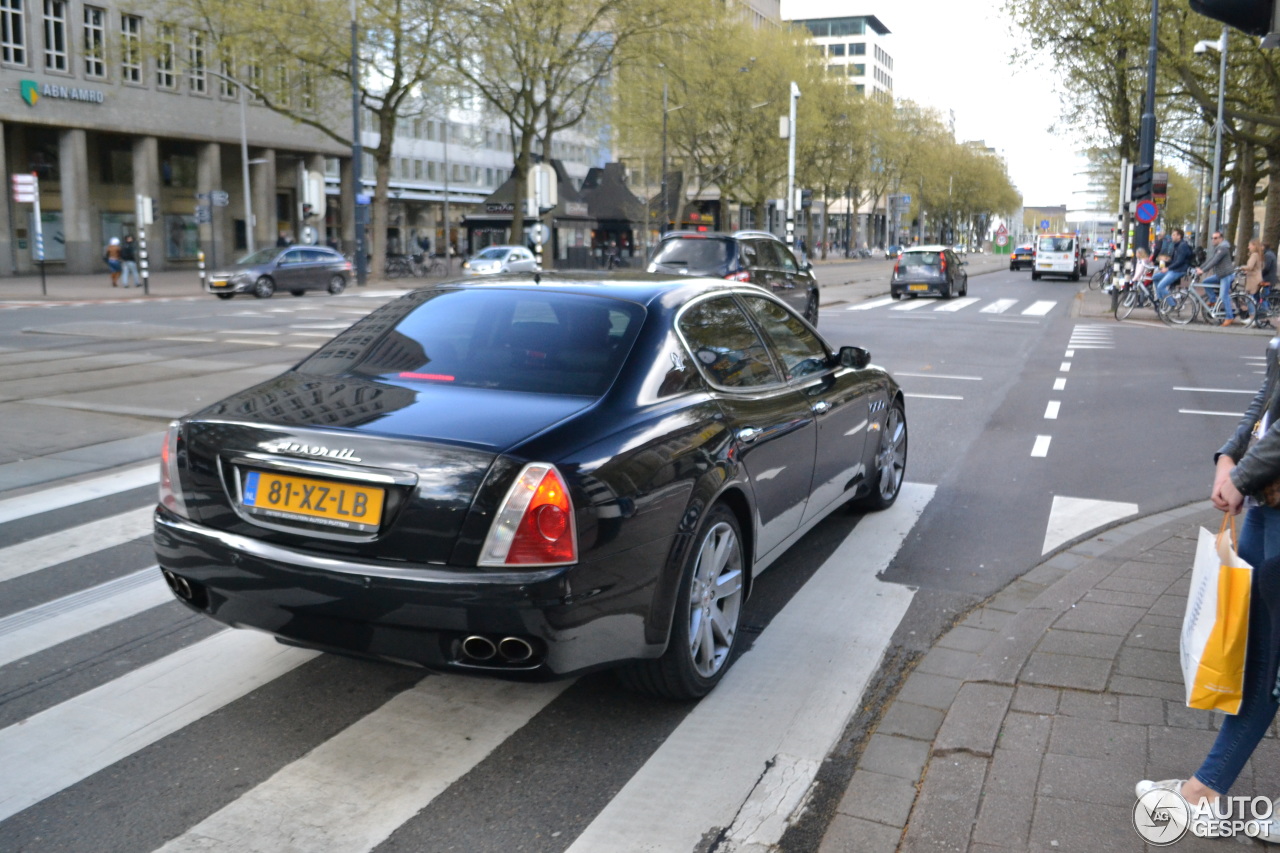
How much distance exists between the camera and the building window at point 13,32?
138 ft

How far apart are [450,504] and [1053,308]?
29.2m

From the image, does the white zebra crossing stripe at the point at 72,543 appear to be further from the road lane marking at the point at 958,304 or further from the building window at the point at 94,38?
the building window at the point at 94,38

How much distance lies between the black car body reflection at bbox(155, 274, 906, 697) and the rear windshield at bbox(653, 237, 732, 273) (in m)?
13.0

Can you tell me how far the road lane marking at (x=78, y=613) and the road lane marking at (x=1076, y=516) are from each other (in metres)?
4.46

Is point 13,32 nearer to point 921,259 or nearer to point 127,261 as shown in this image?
point 127,261

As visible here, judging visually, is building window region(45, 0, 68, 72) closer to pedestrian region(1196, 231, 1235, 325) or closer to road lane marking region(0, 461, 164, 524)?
pedestrian region(1196, 231, 1235, 325)

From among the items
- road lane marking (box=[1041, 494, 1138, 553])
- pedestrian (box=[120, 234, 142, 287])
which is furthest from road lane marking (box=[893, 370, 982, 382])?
pedestrian (box=[120, 234, 142, 287])

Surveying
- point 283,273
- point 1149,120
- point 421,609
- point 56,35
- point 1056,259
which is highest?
point 56,35

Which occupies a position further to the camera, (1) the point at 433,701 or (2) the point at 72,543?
(2) the point at 72,543

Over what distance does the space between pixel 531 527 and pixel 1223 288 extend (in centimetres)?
2314

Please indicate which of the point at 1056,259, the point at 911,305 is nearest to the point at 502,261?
the point at 911,305

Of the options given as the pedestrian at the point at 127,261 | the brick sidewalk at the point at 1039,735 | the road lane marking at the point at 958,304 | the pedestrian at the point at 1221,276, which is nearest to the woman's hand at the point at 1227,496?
the brick sidewalk at the point at 1039,735

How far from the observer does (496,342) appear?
4512 millimetres

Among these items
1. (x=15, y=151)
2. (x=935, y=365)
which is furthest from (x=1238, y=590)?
(x=15, y=151)
